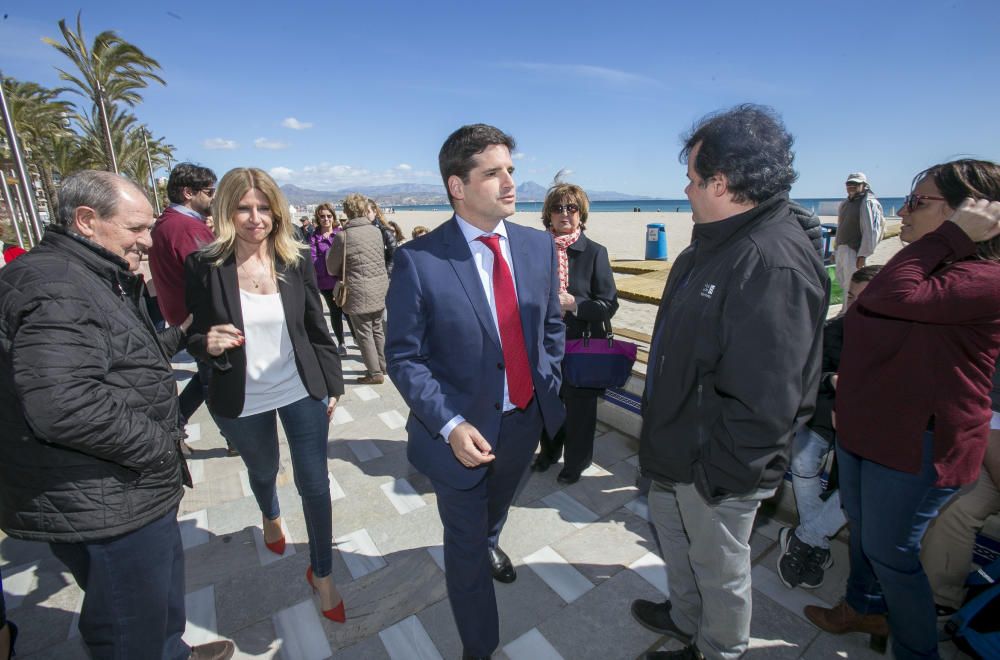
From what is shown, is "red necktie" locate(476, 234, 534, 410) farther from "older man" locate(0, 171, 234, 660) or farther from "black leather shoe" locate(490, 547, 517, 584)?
"older man" locate(0, 171, 234, 660)

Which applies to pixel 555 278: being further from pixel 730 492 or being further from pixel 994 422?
pixel 994 422

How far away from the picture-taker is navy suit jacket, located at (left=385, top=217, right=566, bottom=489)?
71.8 inches


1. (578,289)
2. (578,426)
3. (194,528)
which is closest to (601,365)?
(578,289)

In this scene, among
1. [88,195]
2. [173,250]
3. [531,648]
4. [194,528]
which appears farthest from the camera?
[173,250]

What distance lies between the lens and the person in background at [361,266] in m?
5.23

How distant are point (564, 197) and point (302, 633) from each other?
119 inches

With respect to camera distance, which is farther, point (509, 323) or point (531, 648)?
point (531, 648)

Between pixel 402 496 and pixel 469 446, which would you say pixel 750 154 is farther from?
pixel 402 496

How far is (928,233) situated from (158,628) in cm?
321

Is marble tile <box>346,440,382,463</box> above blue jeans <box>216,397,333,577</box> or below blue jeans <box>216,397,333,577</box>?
below

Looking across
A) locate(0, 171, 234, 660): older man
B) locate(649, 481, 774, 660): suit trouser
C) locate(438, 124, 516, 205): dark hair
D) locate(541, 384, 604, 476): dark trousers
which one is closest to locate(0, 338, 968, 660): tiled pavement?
locate(541, 384, 604, 476): dark trousers

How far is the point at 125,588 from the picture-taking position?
5.21ft

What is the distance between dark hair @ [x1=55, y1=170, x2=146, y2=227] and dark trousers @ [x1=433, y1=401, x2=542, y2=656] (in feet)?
5.18

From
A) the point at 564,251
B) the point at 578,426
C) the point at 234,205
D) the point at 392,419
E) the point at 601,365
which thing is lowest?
the point at 392,419
